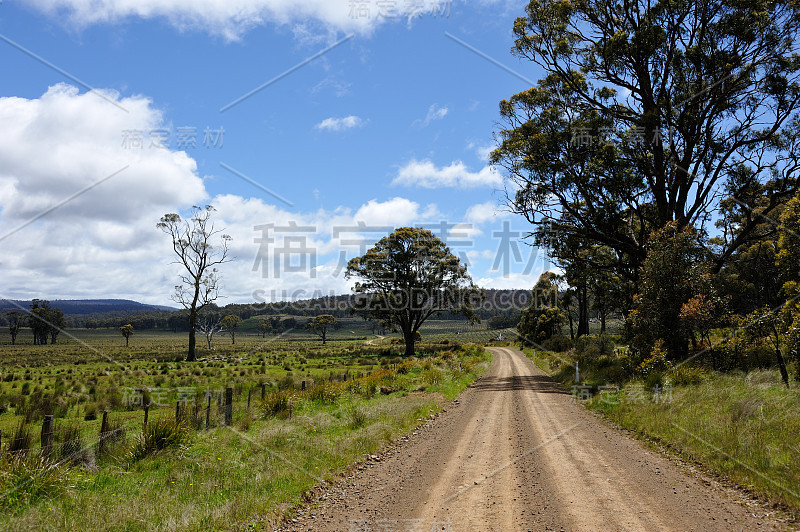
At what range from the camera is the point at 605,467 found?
876cm

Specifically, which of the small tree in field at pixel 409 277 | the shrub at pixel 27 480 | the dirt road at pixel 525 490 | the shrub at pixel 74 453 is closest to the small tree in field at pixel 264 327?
the small tree in field at pixel 409 277

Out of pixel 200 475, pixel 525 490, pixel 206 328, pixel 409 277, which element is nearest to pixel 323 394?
pixel 200 475

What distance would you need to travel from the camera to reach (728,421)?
10.3 meters

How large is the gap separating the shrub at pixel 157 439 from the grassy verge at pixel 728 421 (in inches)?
431

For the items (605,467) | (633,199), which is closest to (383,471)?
(605,467)

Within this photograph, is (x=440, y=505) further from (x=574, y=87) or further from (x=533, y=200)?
(x=574, y=87)

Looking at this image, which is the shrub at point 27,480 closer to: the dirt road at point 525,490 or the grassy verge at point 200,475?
the grassy verge at point 200,475

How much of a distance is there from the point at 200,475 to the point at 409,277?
44424mm

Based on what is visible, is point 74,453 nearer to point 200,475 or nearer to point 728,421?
point 200,475

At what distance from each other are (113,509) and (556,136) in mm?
25768

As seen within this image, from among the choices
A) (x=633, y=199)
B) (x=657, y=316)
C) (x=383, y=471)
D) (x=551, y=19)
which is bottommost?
(x=383, y=471)

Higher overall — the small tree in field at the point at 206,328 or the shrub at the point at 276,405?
the shrub at the point at 276,405

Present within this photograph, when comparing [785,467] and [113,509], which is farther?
[785,467]

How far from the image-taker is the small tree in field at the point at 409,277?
5203 centimetres
